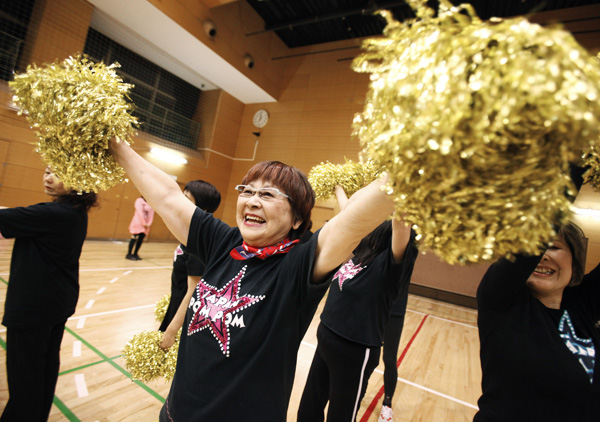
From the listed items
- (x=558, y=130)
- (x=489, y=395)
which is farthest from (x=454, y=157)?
(x=489, y=395)

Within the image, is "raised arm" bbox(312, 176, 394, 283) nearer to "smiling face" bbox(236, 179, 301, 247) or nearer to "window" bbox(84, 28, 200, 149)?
"smiling face" bbox(236, 179, 301, 247)

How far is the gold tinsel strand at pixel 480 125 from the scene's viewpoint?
39cm

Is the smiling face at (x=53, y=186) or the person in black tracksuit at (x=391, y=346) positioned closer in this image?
the smiling face at (x=53, y=186)

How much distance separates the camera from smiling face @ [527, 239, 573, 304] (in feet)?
3.84

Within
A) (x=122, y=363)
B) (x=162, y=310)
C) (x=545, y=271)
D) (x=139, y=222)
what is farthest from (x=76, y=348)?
(x=139, y=222)

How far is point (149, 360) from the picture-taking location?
1.69 meters

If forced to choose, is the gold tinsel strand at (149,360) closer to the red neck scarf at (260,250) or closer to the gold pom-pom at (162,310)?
the gold pom-pom at (162,310)

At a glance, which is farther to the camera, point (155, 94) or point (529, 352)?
point (155, 94)

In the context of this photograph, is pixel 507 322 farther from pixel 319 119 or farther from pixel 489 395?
pixel 319 119

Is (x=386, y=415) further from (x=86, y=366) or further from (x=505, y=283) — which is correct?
(x=86, y=366)

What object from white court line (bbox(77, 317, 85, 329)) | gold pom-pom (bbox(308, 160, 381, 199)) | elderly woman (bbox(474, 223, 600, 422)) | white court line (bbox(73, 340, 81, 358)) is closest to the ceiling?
gold pom-pom (bbox(308, 160, 381, 199))

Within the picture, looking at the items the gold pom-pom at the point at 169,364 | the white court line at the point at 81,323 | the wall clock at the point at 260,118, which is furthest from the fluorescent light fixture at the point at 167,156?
the gold pom-pom at the point at 169,364

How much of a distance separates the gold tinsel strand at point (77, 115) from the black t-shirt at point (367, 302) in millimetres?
1425

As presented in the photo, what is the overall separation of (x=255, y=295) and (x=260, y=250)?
0.54 feet
